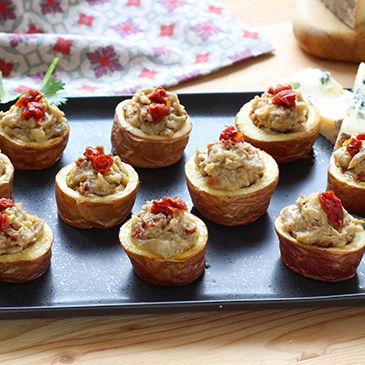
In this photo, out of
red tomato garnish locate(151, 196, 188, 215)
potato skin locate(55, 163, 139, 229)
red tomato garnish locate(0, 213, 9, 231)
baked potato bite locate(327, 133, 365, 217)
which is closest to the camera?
red tomato garnish locate(0, 213, 9, 231)

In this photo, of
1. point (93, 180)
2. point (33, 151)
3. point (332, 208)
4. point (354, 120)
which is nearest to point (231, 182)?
point (332, 208)

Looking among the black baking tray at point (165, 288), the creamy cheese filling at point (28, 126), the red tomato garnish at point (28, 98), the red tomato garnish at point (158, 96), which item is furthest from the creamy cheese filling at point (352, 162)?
the red tomato garnish at point (28, 98)

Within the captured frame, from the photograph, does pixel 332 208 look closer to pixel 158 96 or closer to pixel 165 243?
pixel 165 243

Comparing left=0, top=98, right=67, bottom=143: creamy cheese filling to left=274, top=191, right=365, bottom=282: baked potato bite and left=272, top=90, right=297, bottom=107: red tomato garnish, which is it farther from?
left=274, top=191, right=365, bottom=282: baked potato bite

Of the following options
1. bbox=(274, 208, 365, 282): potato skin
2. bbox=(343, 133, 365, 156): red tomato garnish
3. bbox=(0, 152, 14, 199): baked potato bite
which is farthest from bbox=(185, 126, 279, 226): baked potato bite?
bbox=(0, 152, 14, 199): baked potato bite

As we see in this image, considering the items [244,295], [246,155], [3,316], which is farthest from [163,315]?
[246,155]

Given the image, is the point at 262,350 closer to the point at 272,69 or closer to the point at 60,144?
the point at 60,144

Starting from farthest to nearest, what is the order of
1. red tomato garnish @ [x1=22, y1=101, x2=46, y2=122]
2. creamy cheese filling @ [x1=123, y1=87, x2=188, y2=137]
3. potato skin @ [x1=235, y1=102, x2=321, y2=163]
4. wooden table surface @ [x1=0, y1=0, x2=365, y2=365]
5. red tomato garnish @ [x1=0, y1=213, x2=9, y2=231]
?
potato skin @ [x1=235, y1=102, x2=321, y2=163] < creamy cheese filling @ [x1=123, y1=87, x2=188, y2=137] < red tomato garnish @ [x1=22, y1=101, x2=46, y2=122] < red tomato garnish @ [x1=0, y1=213, x2=9, y2=231] < wooden table surface @ [x1=0, y1=0, x2=365, y2=365]

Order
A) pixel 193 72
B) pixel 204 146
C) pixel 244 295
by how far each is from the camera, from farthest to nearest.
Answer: pixel 193 72
pixel 204 146
pixel 244 295
